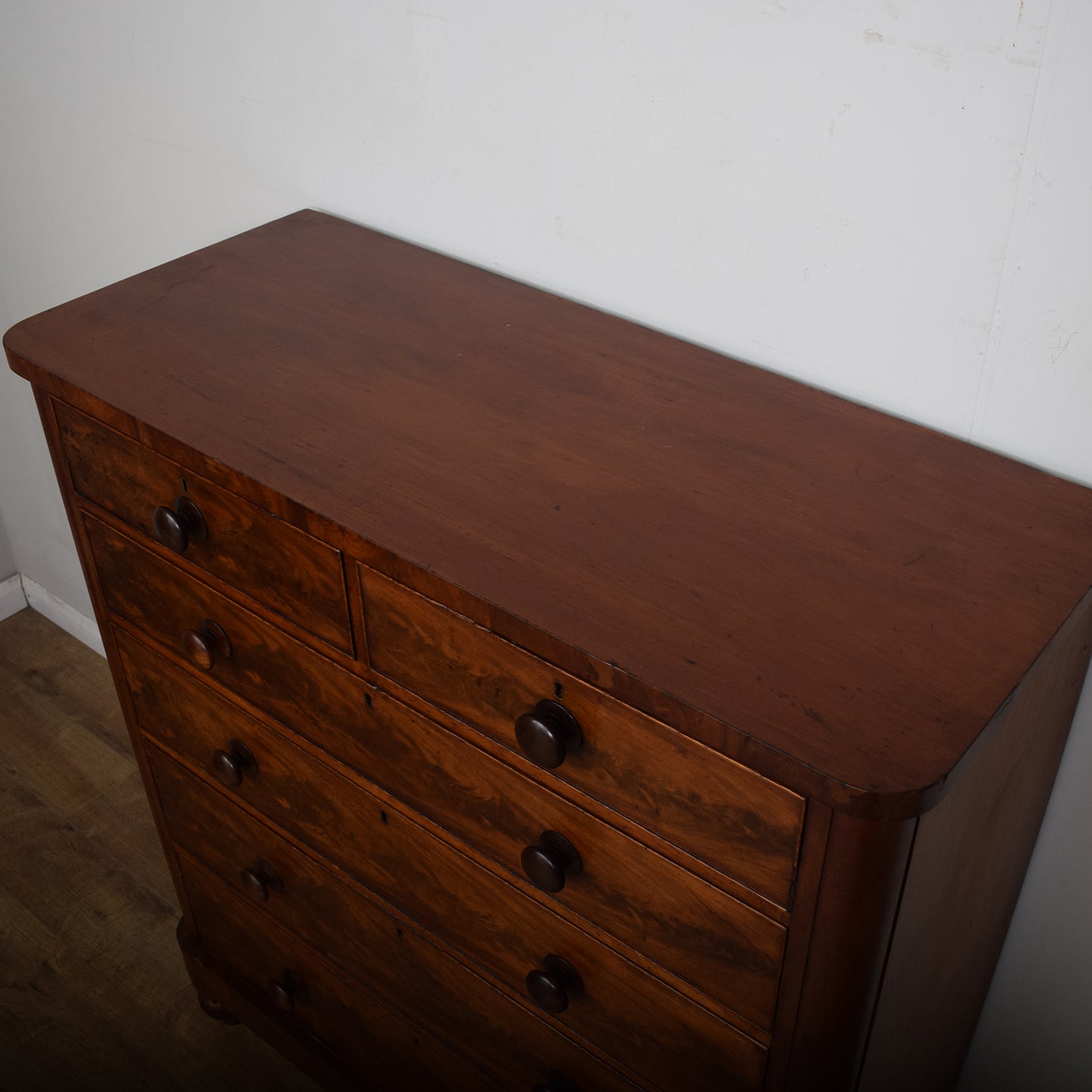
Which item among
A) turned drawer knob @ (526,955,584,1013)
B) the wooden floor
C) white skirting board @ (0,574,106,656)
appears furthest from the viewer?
white skirting board @ (0,574,106,656)

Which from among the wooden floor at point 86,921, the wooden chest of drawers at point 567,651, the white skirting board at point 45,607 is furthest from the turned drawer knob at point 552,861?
the white skirting board at point 45,607

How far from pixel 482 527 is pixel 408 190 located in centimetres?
64

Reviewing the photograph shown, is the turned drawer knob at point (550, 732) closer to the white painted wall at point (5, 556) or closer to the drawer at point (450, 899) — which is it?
the drawer at point (450, 899)

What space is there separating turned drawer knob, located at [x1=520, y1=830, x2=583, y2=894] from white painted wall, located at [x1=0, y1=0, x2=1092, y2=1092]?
52 cm

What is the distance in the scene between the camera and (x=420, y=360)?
1.21 meters

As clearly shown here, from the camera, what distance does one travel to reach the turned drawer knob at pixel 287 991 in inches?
63.6

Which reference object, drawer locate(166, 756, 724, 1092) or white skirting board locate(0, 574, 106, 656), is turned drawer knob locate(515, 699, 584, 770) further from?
white skirting board locate(0, 574, 106, 656)

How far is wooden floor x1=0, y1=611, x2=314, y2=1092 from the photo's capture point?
1838mm

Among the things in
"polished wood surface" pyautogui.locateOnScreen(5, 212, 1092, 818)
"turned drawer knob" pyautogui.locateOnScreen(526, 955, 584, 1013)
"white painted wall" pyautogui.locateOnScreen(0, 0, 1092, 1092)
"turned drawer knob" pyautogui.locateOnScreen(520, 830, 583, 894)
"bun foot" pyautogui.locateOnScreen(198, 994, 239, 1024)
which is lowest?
"bun foot" pyautogui.locateOnScreen(198, 994, 239, 1024)

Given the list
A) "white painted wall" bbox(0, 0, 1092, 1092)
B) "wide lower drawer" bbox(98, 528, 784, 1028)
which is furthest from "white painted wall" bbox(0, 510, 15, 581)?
"wide lower drawer" bbox(98, 528, 784, 1028)

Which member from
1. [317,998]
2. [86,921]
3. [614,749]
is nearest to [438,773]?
[614,749]

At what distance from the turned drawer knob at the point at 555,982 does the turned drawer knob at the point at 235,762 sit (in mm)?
423

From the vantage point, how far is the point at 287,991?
64.2 inches

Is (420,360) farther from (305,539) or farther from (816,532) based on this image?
(816,532)
